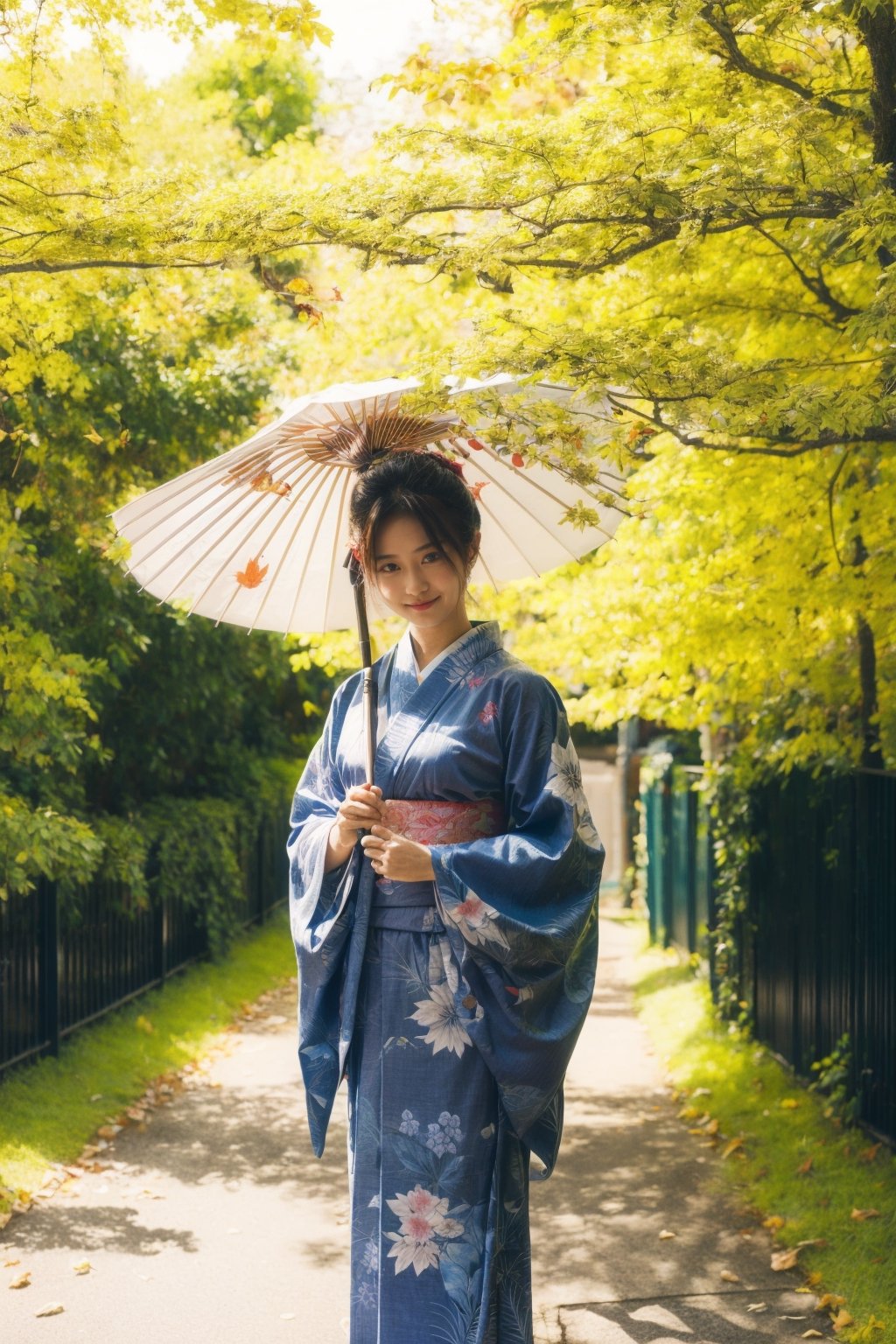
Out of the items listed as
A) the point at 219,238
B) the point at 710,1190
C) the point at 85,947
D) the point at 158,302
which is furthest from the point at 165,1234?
the point at 158,302

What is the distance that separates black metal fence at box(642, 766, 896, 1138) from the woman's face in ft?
8.89

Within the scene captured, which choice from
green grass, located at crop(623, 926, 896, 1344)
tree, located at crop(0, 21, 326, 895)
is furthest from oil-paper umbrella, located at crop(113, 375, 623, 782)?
green grass, located at crop(623, 926, 896, 1344)

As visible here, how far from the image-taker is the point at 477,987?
9.14ft

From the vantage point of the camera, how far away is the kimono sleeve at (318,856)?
298 cm

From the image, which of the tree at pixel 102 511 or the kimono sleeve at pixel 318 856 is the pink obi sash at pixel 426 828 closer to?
the kimono sleeve at pixel 318 856

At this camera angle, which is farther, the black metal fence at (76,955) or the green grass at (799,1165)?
the black metal fence at (76,955)

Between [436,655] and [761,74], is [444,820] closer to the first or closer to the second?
[436,655]

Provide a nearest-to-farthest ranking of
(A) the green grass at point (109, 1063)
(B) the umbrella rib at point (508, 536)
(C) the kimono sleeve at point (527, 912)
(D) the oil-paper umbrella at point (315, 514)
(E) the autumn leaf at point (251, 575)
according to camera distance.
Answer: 1. (C) the kimono sleeve at point (527, 912)
2. (D) the oil-paper umbrella at point (315, 514)
3. (E) the autumn leaf at point (251, 575)
4. (B) the umbrella rib at point (508, 536)
5. (A) the green grass at point (109, 1063)

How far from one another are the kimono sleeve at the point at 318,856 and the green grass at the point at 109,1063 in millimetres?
2564

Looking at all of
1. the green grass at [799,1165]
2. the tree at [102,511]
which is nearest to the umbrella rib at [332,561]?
the tree at [102,511]

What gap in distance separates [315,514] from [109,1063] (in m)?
4.33

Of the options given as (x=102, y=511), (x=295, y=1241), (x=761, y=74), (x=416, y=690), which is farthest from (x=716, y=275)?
(x=295, y=1241)

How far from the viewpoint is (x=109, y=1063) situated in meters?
6.92

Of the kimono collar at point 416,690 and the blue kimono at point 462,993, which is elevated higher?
the kimono collar at point 416,690
